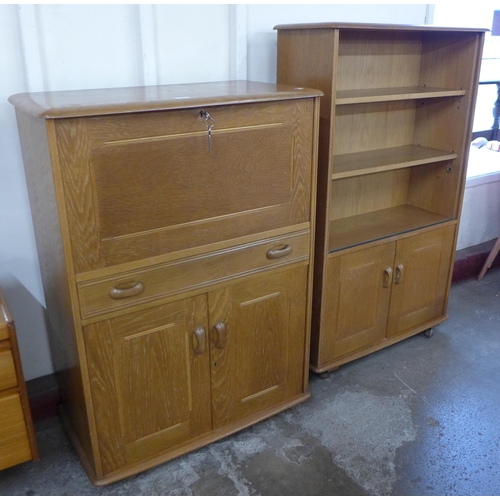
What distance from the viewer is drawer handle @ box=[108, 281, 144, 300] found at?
5.40 feet

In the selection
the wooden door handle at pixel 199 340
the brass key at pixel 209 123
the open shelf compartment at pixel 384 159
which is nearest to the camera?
the brass key at pixel 209 123

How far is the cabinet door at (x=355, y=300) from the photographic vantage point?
7.72ft

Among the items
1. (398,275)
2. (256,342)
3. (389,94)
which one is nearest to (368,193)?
(398,275)

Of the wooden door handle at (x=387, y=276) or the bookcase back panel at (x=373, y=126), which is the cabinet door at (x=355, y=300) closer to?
the wooden door handle at (x=387, y=276)

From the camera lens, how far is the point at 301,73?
2133 mm

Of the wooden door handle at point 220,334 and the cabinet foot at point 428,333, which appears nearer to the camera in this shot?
the wooden door handle at point 220,334

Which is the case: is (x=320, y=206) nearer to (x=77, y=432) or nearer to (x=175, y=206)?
(x=175, y=206)

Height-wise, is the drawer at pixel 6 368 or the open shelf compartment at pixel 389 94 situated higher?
the open shelf compartment at pixel 389 94

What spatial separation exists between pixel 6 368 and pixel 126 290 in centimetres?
45

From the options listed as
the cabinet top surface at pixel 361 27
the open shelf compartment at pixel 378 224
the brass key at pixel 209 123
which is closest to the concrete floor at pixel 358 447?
the open shelf compartment at pixel 378 224

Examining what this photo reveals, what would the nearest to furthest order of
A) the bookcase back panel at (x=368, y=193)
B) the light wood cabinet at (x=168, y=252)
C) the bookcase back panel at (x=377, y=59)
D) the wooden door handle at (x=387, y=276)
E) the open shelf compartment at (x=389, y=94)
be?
the light wood cabinet at (x=168, y=252) → the open shelf compartment at (x=389, y=94) → the bookcase back panel at (x=377, y=59) → the wooden door handle at (x=387, y=276) → the bookcase back panel at (x=368, y=193)

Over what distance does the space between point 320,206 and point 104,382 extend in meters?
1.11

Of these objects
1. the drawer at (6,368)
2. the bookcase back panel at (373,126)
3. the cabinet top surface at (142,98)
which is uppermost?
the cabinet top surface at (142,98)

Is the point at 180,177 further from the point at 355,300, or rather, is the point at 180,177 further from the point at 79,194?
the point at 355,300
